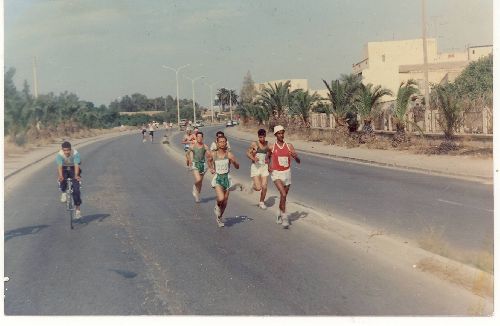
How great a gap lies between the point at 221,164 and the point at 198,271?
10.9 feet

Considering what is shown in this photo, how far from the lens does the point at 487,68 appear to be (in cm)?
4419

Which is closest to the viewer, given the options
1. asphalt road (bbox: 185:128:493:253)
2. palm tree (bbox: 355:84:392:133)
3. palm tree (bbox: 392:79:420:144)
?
asphalt road (bbox: 185:128:493:253)

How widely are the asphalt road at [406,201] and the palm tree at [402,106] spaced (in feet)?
24.3

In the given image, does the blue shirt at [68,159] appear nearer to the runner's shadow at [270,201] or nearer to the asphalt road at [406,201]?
the runner's shadow at [270,201]

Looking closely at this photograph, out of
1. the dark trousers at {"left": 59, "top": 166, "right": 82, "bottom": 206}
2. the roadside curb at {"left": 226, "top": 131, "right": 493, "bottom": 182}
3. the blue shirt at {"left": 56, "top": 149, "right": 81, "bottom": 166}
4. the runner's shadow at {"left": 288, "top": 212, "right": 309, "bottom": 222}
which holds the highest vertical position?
the blue shirt at {"left": 56, "top": 149, "right": 81, "bottom": 166}

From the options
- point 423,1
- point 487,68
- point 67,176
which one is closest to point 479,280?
point 67,176

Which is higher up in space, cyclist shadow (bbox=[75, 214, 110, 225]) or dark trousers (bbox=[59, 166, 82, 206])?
dark trousers (bbox=[59, 166, 82, 206])

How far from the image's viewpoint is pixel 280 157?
1043 cm

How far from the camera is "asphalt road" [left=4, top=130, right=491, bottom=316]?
243 inches

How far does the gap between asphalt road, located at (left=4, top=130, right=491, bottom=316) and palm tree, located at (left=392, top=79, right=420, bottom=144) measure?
16.6 m

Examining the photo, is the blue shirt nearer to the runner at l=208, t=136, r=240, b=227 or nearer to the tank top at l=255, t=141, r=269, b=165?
the runner at l=208, t=136, r=240, b=227

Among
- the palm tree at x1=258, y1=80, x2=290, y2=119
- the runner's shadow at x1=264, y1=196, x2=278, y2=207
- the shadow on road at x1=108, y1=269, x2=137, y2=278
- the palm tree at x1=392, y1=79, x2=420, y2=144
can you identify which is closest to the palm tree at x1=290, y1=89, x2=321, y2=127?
the palm tree at x1=258, y1=80, x2=290, y2=119

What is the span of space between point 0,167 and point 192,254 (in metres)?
2.73

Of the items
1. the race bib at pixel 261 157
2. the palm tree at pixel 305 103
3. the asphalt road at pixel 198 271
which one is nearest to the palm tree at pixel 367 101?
the palm tree at pixel 305 103
